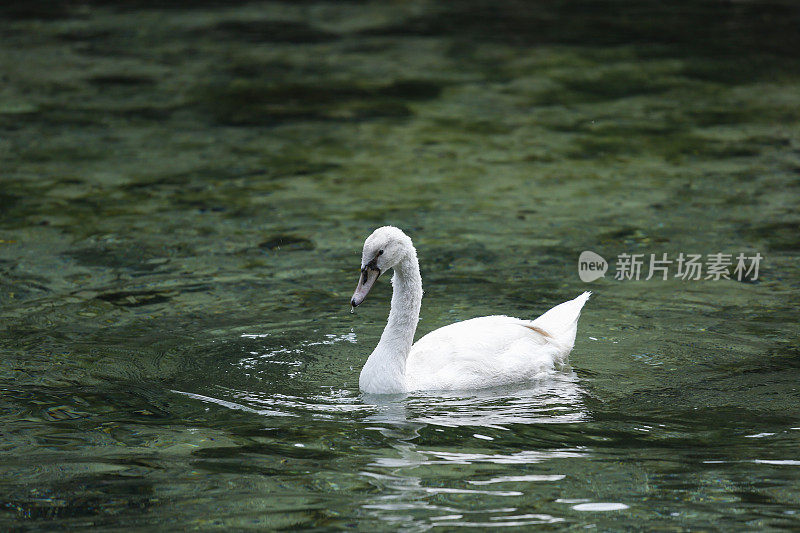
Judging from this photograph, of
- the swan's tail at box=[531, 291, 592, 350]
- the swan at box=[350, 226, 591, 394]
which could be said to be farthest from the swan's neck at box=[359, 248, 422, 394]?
the swan's tail at box=[531, 291, 592, 350]

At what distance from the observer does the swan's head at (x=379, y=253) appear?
23.3ft

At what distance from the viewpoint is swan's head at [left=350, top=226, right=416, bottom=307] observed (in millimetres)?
7090

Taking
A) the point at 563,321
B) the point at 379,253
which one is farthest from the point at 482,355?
the point at 379,253

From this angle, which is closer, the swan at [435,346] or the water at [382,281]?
the water at [382,281]

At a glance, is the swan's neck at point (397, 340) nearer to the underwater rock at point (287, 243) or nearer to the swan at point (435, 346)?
the swan at point (435, 346)

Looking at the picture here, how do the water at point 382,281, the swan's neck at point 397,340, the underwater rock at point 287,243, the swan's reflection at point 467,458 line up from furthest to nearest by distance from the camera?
1. the underwater rock at point 287,243
2. the swan's neck at point 397,340
3. the water at point 382,281
4. the swan's reflection at point 467,458

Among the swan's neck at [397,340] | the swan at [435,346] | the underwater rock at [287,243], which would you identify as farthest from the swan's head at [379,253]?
the underwater rock at [287,243]

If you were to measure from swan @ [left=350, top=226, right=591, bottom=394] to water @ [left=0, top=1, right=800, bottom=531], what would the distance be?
151 millimetres

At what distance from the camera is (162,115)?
48.9 ft

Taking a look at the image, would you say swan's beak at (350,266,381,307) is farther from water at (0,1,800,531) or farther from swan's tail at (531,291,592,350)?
swan's tail at (531,291,592,350)

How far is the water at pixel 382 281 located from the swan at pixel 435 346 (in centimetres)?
15

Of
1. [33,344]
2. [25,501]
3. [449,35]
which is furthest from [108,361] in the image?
[449,35]

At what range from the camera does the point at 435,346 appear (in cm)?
749

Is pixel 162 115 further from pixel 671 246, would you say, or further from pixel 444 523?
pixel 444 523
